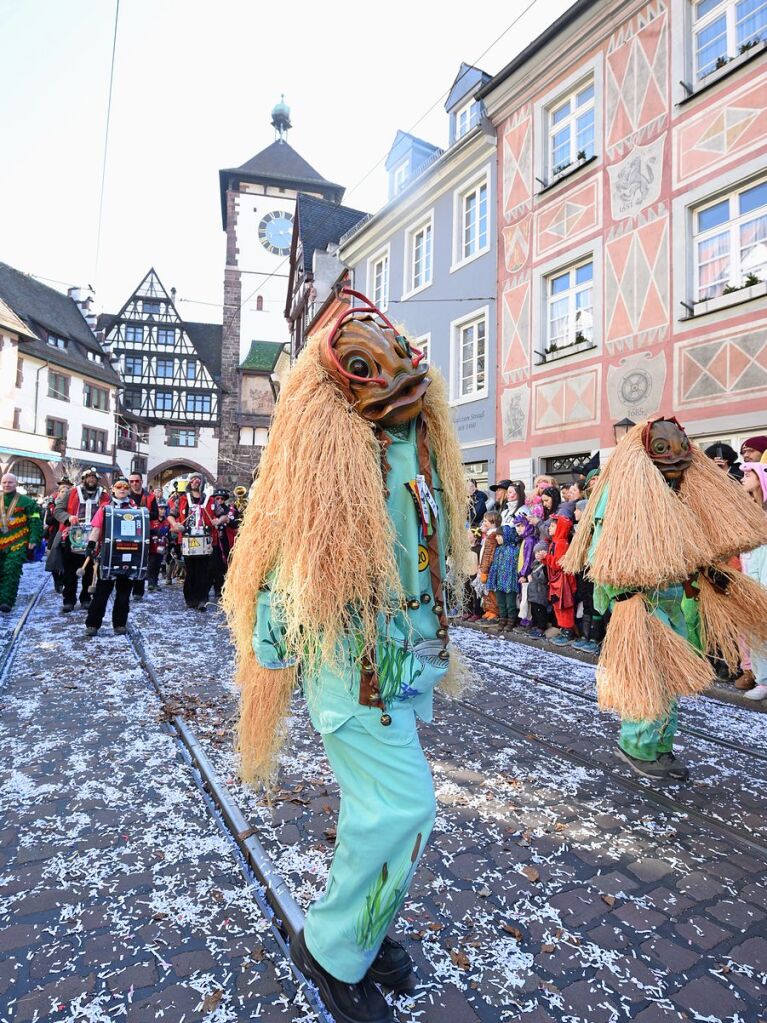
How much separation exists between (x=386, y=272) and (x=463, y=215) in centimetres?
375

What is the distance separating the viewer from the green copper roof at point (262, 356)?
45.7m

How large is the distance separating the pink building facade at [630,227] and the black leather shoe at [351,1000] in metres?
9.08

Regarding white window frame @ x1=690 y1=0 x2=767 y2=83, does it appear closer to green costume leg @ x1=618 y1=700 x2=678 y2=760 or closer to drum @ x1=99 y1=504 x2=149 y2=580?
green costume leg @ x1=618 y1=700 x2=678 y2=760

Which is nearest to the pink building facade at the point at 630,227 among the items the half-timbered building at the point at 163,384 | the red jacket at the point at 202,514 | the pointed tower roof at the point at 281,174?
the red jacket at the point at 202,514

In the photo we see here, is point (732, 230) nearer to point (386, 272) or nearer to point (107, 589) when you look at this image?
point (107, 589)

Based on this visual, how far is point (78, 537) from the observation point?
9078mm

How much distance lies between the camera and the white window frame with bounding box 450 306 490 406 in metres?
14.1

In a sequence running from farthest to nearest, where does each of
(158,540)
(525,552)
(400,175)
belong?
1. (400,175)
2. (158,540)
3. (525,552)

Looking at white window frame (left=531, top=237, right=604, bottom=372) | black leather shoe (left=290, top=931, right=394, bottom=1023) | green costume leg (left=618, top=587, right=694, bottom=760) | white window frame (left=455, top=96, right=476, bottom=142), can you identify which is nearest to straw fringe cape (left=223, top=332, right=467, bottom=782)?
black leather shoe (left=290, top=931, right=394, bottom=1023)

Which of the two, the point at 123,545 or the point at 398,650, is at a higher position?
the point at 123,545

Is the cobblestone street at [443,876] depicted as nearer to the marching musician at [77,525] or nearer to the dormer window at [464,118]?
the marching musician at [77,525]

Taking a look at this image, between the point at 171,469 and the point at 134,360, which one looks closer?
the point at 134,360

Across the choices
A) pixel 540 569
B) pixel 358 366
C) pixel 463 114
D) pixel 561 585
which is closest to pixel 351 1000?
pixel 358 366

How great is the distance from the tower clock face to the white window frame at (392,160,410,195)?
28170 mm
